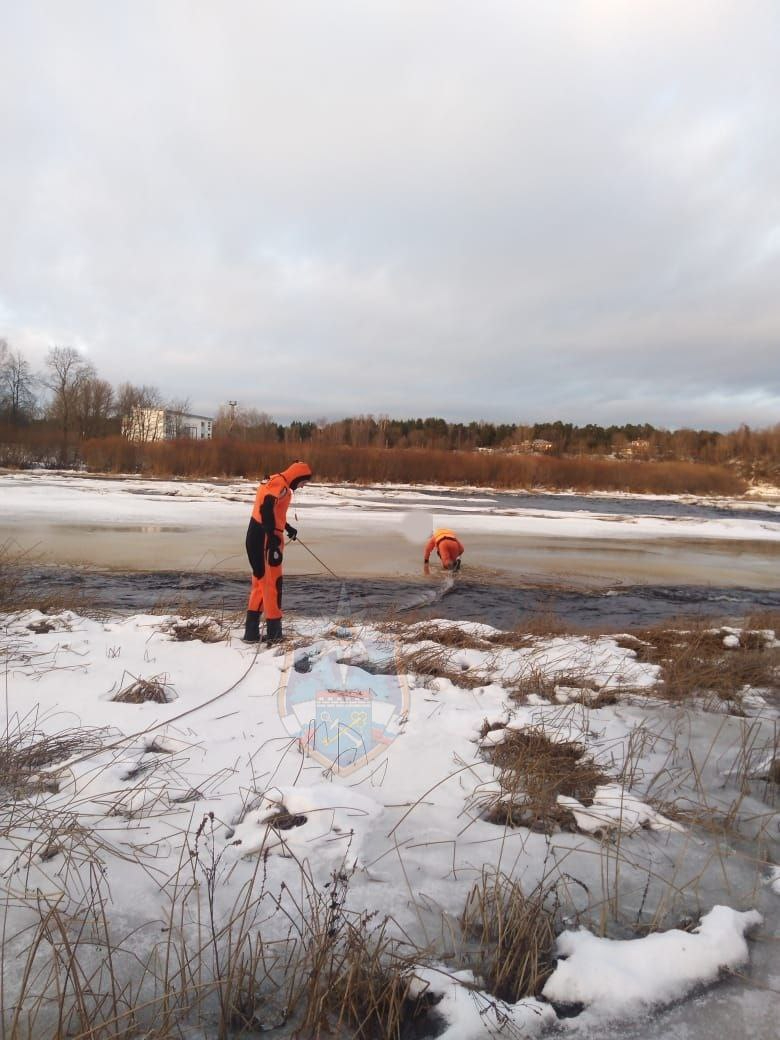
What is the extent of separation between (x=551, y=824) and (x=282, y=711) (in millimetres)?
1853

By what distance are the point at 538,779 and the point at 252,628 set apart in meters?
3.25

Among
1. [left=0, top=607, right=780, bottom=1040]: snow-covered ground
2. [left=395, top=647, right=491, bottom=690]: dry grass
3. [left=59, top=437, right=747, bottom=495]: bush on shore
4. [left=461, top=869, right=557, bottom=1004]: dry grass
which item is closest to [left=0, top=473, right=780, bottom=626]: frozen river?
[left=395, top=647, right=491, bottom=690]: dry grass

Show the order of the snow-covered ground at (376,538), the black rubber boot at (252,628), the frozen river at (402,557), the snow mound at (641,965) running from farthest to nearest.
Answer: the snow-covered ground at (376,538), the frozen river at (402,557), the black rubber boot at (252,628), the snow mound at (641,965)

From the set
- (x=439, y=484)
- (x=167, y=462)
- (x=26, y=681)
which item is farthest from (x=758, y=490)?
(x=26, y=681)

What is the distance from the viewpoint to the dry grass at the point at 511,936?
72.1 inches

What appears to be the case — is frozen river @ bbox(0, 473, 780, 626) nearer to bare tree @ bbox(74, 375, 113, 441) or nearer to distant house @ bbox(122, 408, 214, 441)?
distant house @ bbox(122, 408, 214, 441)

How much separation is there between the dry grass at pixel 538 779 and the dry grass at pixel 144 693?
7.18ft

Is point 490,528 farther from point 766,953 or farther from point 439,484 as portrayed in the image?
point 439,484

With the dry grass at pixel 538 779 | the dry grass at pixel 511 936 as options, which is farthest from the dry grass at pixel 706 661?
the dry grass at pixel 511 936

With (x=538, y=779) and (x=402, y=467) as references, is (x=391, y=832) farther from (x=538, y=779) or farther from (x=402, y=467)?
(x=402, y=467)

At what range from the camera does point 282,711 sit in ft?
12.4

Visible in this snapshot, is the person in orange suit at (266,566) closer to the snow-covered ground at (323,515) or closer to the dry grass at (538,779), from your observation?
the dry grass at (538,779)

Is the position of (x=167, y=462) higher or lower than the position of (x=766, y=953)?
higher

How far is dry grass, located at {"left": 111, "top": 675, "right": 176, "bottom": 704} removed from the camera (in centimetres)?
384
